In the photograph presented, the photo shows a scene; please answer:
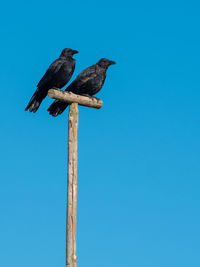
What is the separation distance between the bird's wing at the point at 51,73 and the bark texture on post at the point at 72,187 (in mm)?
1522

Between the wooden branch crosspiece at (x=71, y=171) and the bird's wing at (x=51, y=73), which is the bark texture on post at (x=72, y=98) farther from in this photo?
the bird's wing at (x=51, y=73)

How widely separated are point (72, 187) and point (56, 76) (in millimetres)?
2849

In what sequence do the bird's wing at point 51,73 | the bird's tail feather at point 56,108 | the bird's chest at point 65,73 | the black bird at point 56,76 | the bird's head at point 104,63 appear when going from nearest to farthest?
1. the bird's tail feather at point 56,108
2. the black bird at point 56,76
3. the bird's wing at point 51,73
4. the bird's chest at point 65,73
5. the bird's head at point 104,63

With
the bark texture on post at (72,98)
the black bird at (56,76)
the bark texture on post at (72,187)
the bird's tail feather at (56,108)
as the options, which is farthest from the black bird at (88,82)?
the bark texture on post at (72,187)

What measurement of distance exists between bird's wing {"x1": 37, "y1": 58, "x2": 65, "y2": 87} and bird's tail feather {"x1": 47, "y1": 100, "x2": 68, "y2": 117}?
0.59 meters

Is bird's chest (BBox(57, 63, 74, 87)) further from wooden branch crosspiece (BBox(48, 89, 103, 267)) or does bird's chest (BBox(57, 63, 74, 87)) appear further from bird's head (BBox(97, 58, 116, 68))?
wooden branch crosspiece (BBox(48, 89, 103, 267))

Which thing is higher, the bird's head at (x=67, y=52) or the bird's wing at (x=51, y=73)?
the bird's head at (x=67, y=52)

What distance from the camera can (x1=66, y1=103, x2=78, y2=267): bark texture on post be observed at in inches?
318

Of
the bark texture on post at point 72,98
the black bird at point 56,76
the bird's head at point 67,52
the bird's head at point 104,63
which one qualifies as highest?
the bird's head at point 104,63

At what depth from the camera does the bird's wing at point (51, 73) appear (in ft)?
33.5

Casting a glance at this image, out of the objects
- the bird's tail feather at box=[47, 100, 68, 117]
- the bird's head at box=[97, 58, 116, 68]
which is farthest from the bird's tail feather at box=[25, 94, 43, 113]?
the bird's head at box=[97, 58, 116, 68]

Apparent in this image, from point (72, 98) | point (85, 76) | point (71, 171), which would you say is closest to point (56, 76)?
point (85, 76)

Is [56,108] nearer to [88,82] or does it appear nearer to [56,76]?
[56,76]

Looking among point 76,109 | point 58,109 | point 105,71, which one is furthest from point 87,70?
point 76,109
